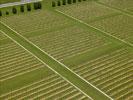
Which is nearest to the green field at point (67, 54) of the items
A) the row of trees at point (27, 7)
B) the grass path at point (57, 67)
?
the grass path at point (57, 67)

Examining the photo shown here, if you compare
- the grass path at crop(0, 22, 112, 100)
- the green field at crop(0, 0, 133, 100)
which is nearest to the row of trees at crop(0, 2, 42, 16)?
the green field at crop(0, 0, 133, 100)

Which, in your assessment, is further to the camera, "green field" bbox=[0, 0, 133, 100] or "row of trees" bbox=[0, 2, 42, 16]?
"row of trees" bbox=[0, 2, 42, 16]

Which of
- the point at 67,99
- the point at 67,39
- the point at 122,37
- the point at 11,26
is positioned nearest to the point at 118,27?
the point at 122,37

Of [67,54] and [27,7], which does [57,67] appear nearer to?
[67,54]

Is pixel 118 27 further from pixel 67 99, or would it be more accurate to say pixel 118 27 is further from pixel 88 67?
pixel 67 99

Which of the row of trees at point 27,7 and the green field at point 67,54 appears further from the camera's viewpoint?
the row of trees at point 27,7

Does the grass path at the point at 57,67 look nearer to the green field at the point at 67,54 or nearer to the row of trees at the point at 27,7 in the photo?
the green field at the point at 67,54

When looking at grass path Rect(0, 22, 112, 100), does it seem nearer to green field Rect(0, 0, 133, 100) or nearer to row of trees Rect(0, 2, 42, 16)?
green field Rect(0, 0, 133, 100)

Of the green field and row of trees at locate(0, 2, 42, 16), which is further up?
row of trees at locate(0, 2, 42, 16)
